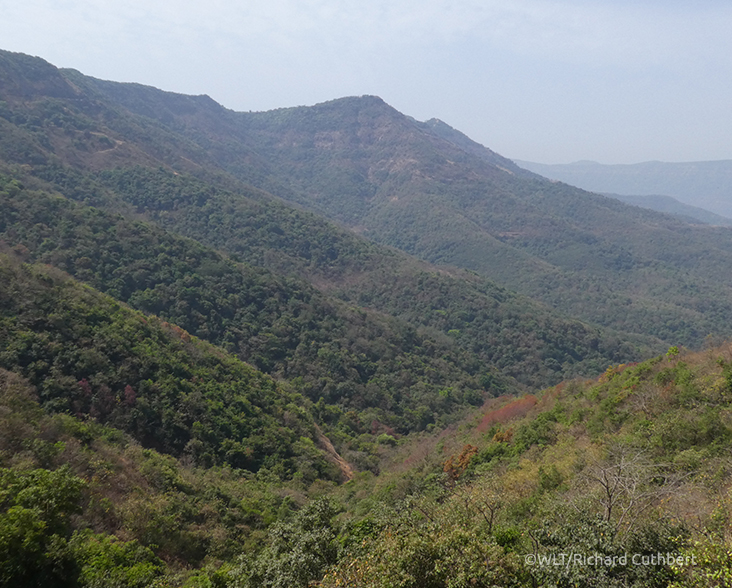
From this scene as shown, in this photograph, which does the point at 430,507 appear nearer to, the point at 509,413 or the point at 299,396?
the point at 509,413

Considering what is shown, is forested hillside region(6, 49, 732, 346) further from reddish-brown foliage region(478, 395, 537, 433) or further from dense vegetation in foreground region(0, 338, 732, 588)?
reddish-brown foliage region(478, 395, 537, 433)

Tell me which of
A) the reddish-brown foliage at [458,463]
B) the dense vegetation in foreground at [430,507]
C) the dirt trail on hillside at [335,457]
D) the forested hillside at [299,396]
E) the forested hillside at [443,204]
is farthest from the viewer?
the forested hillside at [443,204]

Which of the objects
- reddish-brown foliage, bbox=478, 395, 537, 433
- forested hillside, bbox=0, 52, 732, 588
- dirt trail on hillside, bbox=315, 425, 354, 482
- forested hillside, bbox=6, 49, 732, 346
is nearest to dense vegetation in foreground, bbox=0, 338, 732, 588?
forested hillside, bbox=0, 52, 732, 588

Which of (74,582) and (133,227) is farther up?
(133,227)

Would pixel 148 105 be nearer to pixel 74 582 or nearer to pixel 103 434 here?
pixel 103 434

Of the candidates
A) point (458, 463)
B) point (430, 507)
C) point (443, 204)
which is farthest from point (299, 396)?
point (443, 204)

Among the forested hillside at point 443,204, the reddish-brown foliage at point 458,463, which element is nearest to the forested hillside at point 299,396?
the reddish-brown foliage at point 458,463

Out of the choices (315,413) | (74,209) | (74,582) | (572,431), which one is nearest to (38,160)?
(74,209)

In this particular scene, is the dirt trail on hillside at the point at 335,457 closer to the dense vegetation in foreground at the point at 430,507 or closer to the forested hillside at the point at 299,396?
the forested hillside at the point at 299,396

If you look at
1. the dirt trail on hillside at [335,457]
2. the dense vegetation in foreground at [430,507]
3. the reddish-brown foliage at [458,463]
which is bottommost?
the dirt trail on hillside at [335,457]

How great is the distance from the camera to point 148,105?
158 m

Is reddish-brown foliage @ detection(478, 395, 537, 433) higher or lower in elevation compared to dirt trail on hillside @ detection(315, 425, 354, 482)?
higher

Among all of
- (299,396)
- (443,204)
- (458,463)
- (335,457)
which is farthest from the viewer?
(443,204)

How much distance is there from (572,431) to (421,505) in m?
12.0
